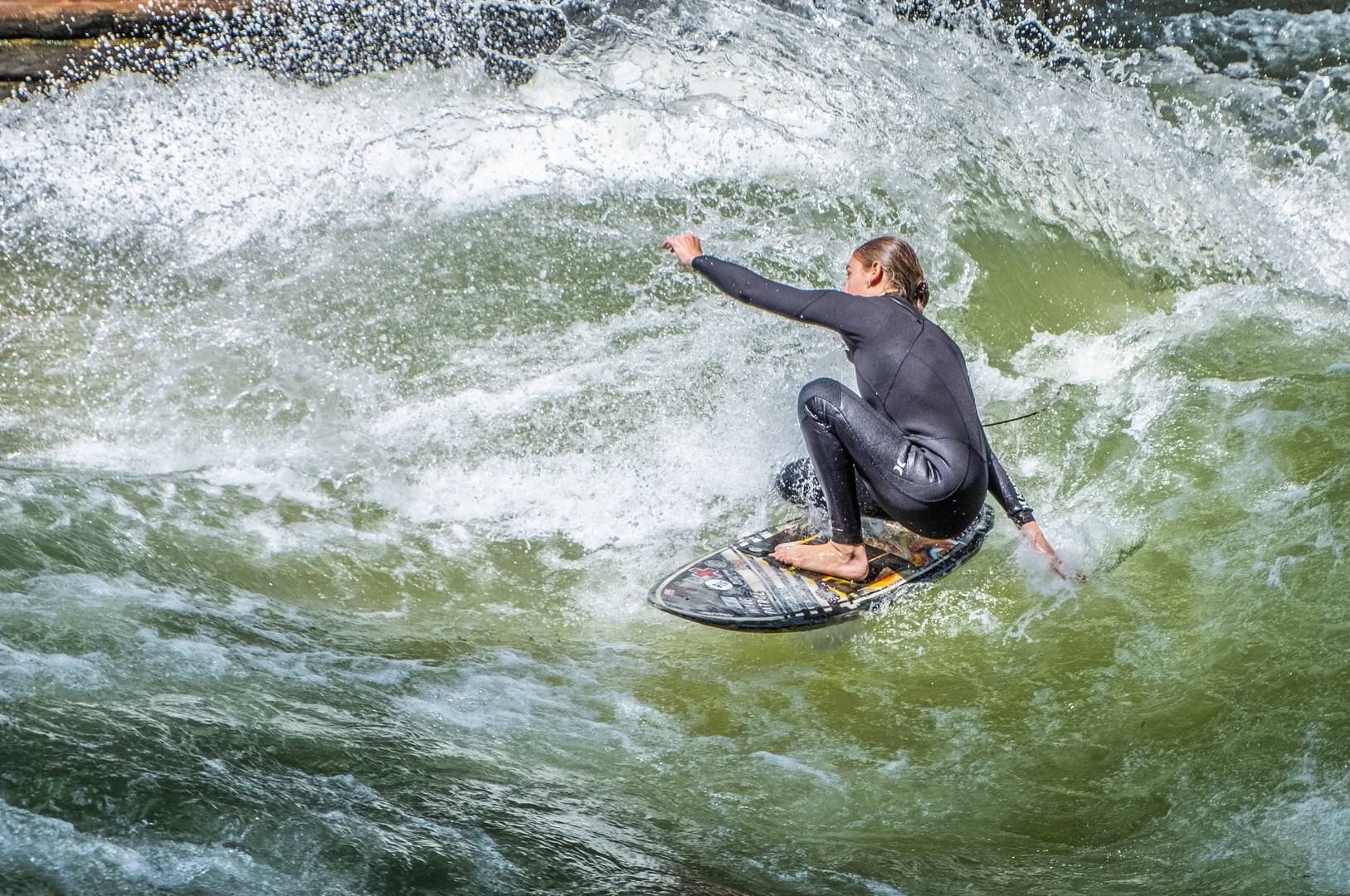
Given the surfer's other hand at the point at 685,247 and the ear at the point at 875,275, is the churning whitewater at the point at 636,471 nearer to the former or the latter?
the surfer's other hand at the point at 685,247

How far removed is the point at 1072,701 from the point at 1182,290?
12.4 ft

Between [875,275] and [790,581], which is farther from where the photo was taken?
[790,581]

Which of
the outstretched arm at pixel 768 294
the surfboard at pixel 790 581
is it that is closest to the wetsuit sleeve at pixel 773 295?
the outstretched arm at pixel 768 294

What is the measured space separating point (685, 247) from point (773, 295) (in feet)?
1.68

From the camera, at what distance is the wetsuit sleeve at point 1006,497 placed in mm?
3918

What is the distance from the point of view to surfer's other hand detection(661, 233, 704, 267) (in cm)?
397

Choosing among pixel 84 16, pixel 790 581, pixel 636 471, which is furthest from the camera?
pixel 84 16

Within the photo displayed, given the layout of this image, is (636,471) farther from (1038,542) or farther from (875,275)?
(1038,542)

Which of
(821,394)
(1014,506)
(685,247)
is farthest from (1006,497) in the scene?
(685,247)

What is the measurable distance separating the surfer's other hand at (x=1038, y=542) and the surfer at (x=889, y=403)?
0.76 feet

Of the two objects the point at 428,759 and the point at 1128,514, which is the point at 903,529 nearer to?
the point at 1128,514

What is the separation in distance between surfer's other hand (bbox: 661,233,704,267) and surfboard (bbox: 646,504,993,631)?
3.84 feet

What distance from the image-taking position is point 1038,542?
394cm

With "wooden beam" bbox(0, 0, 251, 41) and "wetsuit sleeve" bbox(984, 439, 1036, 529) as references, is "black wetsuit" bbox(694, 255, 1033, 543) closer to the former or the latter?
"wetsuit sleeve" bbox(984, 439, 1036, 529)
